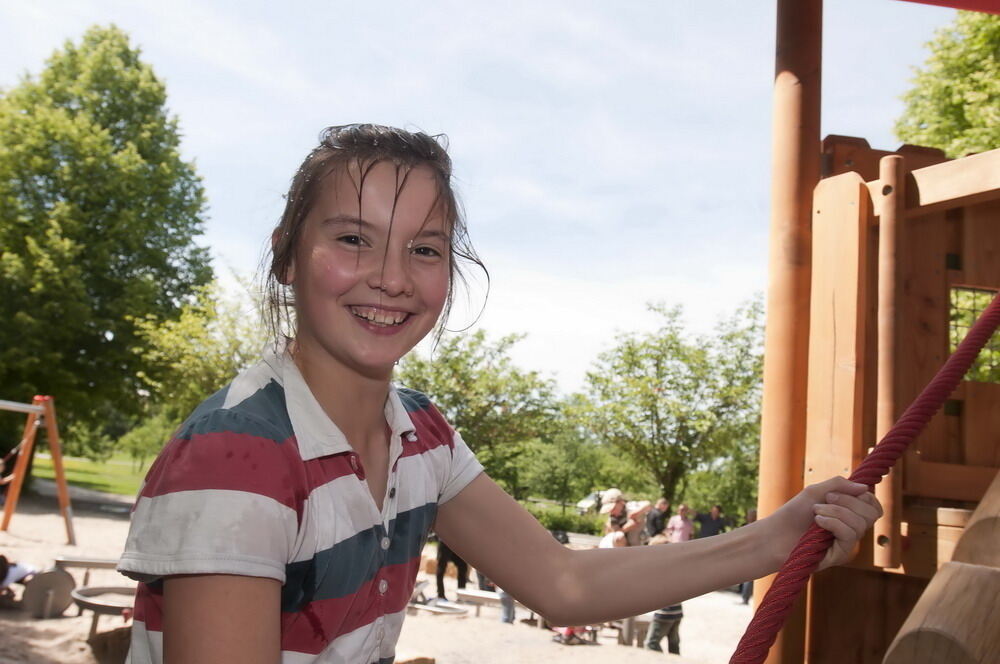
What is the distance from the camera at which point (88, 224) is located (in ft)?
80.3

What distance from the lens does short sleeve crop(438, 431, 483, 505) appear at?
1.67 metres

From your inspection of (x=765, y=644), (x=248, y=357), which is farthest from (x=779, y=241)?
(x=248, y=357)

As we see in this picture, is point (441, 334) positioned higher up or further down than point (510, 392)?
further down

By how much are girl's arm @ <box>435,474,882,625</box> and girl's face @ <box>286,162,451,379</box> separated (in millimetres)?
403

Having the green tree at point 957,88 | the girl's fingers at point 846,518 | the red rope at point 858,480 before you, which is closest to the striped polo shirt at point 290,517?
the red rope at point 858,480

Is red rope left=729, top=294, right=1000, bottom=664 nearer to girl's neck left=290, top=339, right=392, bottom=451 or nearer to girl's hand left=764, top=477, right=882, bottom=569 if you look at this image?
girl's hand left=764, top=477, right=882, bottom=569

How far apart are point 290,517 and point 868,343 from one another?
3.10 meters

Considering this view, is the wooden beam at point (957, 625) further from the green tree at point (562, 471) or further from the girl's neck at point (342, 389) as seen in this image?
the green tree at point (562, 471)

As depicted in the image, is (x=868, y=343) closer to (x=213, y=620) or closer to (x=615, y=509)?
(x=213, y=620)

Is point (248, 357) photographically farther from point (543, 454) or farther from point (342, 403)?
point (342, 403)

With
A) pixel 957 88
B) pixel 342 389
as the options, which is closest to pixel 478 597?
pixel 342 389

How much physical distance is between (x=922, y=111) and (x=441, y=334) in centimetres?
1847

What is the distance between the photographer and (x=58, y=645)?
26.1 feet

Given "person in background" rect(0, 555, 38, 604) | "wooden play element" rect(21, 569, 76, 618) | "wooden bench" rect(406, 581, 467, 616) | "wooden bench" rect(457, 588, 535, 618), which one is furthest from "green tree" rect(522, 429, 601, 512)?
"wooden play element" rect(21, 569, 76, 618)
